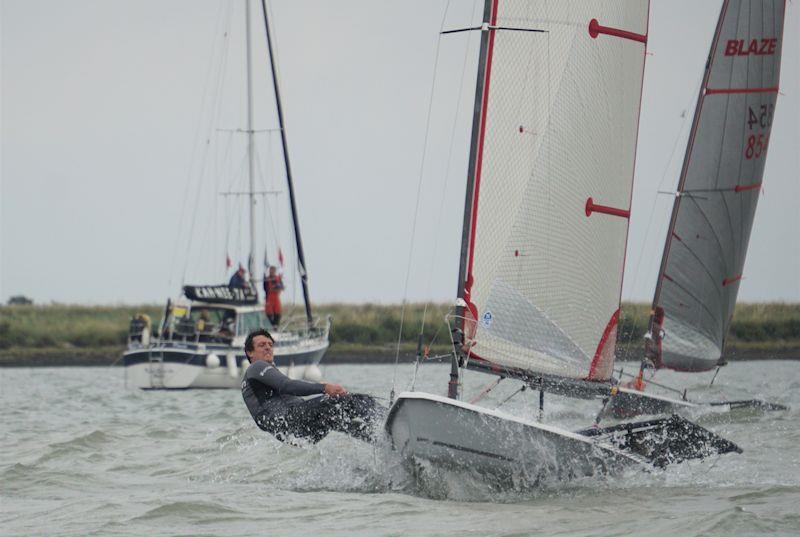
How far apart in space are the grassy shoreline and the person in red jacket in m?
9.97

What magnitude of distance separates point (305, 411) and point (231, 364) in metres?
17.1

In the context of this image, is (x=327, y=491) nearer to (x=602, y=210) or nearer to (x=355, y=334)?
(x=602, y=210)

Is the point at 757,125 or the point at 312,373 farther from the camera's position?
the point at 312,373

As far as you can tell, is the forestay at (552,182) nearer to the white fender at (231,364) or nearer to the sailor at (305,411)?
the sailor at (305,411)

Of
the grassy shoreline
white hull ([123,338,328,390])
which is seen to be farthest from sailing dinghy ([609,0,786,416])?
the grassy shoreline

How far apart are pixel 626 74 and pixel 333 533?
17.8 ft

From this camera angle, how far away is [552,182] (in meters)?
11.7

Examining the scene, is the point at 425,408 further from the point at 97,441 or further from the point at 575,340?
the point at 97,441

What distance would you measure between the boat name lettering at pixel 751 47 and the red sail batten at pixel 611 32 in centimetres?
816

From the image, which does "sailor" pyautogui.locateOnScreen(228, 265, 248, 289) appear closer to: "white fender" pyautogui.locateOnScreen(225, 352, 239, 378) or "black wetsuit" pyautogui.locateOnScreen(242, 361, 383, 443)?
"white fender" pyautogui.locateOnScreen(225, 352, 239, 378)

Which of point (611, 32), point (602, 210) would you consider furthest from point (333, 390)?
point (611, 32)

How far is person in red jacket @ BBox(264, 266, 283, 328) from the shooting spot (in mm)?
29453

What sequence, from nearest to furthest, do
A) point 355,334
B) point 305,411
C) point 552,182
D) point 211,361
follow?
1. point 305,411
2. point 552,182
3. point 211,361
4. point 355,334

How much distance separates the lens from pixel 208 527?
9.52 metres
